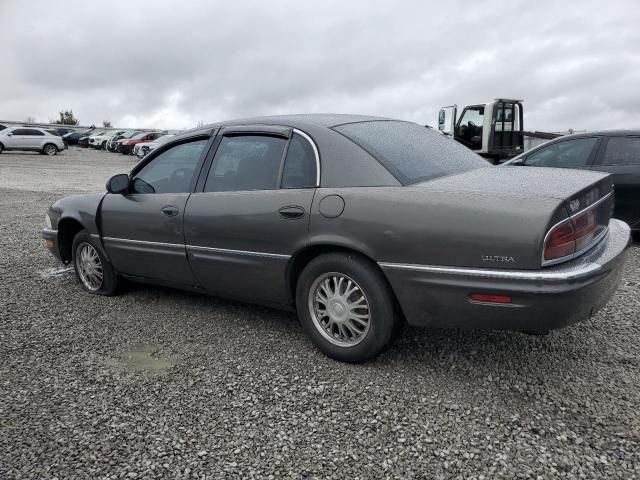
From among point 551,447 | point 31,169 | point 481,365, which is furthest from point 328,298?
point 31,169

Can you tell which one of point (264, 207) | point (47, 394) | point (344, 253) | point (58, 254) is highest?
point (264, 207)

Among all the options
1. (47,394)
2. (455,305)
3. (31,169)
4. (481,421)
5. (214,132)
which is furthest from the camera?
(31,169)

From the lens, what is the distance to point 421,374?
306 centimetres

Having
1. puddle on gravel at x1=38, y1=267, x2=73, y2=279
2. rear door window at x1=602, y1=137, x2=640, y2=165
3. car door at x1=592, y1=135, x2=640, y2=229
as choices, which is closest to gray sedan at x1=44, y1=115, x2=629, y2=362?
puddle on gravel at x1=38, y1=267, x2=73, y2=279

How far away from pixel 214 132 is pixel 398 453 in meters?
2.58

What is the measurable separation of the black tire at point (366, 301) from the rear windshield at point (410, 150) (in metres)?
0.56

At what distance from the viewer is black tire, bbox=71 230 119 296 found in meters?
4.54

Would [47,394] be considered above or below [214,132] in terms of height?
below

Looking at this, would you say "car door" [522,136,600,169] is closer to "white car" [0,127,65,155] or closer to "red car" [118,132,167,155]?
"white car" [0,127,65,155]

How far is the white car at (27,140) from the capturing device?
29625 mm

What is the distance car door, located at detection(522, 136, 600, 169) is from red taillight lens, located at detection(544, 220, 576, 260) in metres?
4.11

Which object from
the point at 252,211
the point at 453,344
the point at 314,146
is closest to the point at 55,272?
the point at 252,211

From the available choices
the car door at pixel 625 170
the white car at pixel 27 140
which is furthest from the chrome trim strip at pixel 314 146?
the white car at pixel 27 140

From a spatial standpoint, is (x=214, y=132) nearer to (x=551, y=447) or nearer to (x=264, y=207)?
(x=264, y=207)
